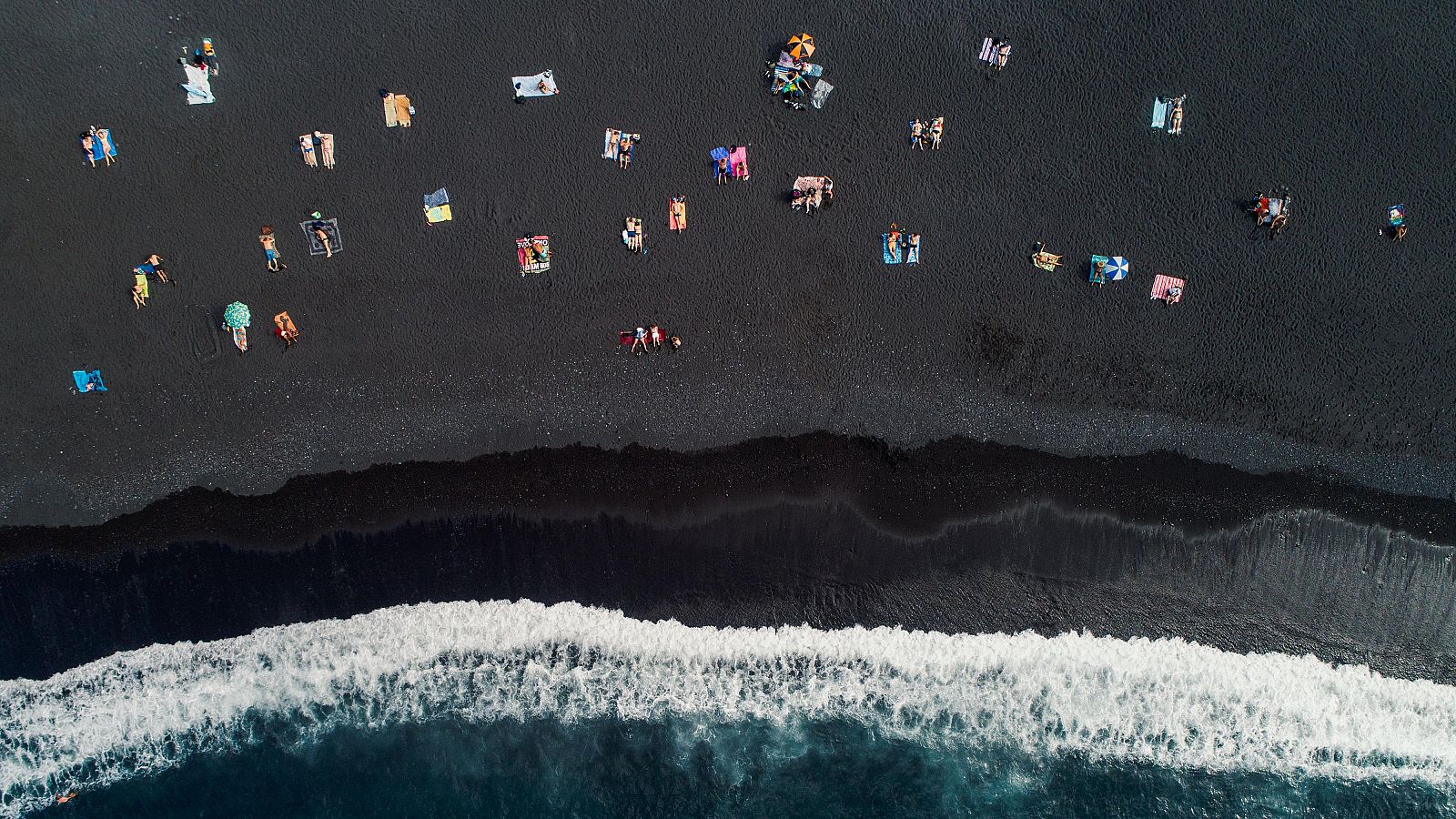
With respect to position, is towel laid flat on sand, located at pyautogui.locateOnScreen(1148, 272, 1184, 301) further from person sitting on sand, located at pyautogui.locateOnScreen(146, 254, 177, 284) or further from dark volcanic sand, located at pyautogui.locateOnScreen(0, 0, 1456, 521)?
person sitting on sand, located at pyautogui.locateOnScreen(146, 254, 177, 284)

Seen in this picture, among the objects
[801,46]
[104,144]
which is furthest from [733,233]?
[104,144]

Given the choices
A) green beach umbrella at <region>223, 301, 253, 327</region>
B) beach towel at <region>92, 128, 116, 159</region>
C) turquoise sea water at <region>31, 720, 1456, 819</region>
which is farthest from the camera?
beach towel at <region>92, 128, 116, 159</region>

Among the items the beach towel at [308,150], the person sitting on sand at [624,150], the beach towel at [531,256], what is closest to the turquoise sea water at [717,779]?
the beach towel at [531,256]

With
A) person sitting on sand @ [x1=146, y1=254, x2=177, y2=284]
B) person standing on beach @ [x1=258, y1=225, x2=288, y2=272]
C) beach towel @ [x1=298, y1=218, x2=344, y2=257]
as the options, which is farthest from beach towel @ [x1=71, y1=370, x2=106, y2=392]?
beach towel @ [x1=298, y1=218, x2=344, y2=257]

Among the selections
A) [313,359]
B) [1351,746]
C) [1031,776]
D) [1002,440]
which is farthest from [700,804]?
[1351,746]

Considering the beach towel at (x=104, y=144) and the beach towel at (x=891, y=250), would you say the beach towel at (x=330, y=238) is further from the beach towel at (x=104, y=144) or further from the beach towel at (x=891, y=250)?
the beach towel at (x=891, y=250)
